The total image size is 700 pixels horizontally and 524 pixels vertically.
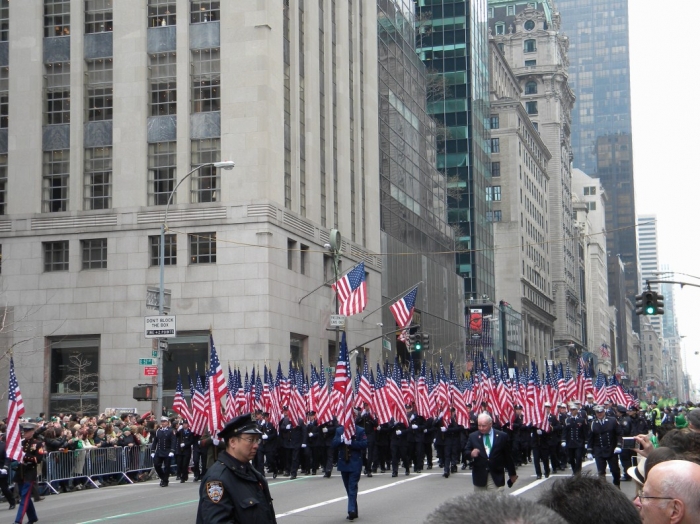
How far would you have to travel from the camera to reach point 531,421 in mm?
27688

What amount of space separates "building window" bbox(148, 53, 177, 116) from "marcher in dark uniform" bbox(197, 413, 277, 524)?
4182 cm

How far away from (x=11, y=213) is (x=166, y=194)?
7.18 meters

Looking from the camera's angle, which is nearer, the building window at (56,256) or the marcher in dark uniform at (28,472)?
the marcher in dark uniform at (28,472)

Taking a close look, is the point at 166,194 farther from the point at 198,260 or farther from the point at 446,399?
the point at 446,399

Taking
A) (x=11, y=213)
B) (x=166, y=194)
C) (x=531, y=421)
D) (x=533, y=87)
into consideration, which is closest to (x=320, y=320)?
(x=166, y=194)

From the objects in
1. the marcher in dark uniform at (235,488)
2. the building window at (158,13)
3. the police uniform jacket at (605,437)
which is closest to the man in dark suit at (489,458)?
the marcher in dark uniform at (235,488)

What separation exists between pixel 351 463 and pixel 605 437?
23.9ft

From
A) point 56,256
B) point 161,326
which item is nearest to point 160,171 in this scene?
point 56,256

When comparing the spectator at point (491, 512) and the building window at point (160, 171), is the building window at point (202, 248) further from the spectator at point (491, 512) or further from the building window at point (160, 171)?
the spectator at point (491, 512)

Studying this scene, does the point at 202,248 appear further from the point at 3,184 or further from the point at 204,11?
the point at 204,11

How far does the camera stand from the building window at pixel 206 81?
4803cm

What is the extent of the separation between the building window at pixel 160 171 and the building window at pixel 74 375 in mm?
6624

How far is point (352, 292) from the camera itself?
43062 mm

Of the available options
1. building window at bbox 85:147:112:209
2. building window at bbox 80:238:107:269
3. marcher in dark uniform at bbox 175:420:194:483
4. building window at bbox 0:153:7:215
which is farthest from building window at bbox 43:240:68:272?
marcher in dark uniform at bbox 175:420:194:483
